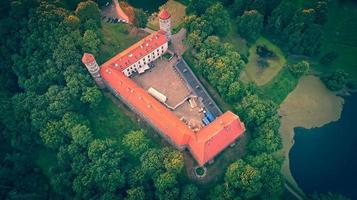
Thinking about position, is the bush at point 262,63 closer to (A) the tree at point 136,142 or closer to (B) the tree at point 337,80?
(B) the tree at point 337,80

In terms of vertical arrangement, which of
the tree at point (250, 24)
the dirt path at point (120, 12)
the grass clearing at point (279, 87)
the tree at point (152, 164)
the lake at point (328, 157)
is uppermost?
the tree at point (250, 24)

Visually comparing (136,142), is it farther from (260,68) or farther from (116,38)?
(260,68)

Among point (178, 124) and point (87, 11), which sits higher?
point (87, 11)

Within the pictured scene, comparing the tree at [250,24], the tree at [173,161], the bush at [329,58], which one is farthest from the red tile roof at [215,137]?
the bush at [329,58]

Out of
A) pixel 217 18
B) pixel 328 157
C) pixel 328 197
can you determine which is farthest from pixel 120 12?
pixel 328 197

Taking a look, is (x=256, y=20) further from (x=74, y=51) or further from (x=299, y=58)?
(x=74, y=51)

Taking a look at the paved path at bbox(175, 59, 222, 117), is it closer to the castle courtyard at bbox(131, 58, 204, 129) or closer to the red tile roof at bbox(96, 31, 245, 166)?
the castle courtyard at bbox(131, 58, 204, 129)

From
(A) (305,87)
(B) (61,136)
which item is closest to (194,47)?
(A) (305,87)
